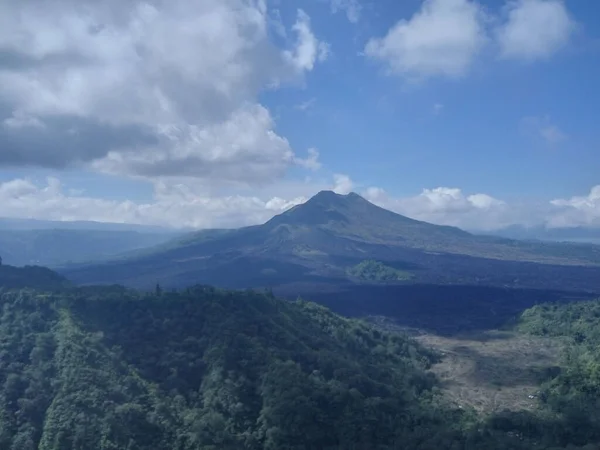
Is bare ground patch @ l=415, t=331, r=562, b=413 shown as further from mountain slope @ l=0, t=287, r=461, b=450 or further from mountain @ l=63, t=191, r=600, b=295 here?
mountain @ l=63, t=191, r=600, b=295

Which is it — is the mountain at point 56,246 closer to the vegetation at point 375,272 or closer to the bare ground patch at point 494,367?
the vegetation at point 375,272

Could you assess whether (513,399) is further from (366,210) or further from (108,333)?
(366,210)

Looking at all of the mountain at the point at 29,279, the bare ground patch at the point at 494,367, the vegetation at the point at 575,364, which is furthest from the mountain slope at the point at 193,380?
the vegetation at the point at 575,364

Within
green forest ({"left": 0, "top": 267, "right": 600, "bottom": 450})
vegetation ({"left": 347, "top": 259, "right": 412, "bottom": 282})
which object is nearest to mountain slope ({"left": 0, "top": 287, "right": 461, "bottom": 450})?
green forest ({"left": 0, "top": 267, "right": 600, "bottom": 450})

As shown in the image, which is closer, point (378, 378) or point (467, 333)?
point (378, 378)

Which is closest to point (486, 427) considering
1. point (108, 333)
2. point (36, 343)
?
point (108, 333)

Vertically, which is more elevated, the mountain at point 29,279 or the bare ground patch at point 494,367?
the mountain at point 29,279
